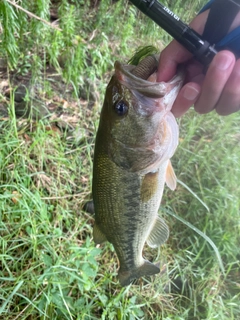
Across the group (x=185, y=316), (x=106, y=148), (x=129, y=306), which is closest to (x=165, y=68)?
(x=106, y=148)

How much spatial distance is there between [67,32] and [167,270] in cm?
252

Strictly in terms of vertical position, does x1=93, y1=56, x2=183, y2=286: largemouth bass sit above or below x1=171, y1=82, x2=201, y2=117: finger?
below

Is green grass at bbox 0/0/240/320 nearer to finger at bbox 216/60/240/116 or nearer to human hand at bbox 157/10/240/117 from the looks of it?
human hand at bbox 157/10/240/117

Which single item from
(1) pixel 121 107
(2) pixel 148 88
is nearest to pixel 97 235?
(1) pixel 121 107

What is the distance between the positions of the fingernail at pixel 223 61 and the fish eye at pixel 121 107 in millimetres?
407

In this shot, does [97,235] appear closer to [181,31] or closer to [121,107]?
[121,107]

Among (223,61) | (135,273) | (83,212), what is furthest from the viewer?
(83,212)

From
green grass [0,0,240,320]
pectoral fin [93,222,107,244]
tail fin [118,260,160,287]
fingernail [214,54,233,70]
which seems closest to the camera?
fingernail [214,54,233,70]

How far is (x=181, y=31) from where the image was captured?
1177 mm

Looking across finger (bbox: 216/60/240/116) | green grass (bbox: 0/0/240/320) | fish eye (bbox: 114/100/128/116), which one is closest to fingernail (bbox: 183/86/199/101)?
finger (bbox: 216/60/240/116)

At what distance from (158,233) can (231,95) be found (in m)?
0.95

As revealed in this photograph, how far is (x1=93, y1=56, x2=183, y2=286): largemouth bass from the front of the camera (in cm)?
131

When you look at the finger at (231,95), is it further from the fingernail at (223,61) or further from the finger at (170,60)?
the finger at (170,60)

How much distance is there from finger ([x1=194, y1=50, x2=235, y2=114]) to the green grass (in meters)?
0.96
